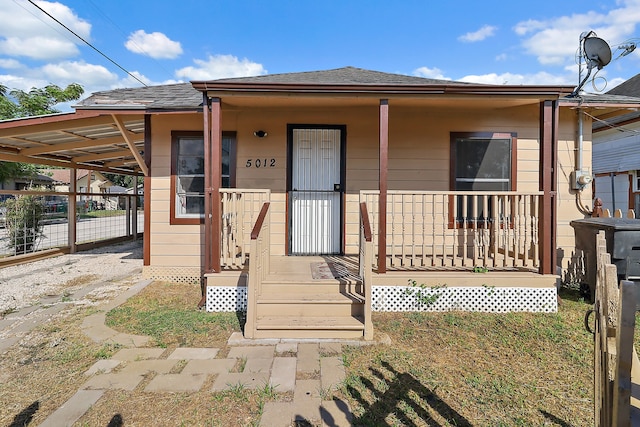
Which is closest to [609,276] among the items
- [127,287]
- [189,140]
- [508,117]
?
[508,117]

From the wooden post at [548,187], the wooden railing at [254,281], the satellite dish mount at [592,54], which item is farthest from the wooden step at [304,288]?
the satellite dish mount at [592,54]

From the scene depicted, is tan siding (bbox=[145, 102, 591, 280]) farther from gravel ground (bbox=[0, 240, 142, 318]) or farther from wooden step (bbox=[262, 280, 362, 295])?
gravel ground (bbox=[0, 240, 142, 318])

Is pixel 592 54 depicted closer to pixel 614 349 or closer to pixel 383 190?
pixel 383 190

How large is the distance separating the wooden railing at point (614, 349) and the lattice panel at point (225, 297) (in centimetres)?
337

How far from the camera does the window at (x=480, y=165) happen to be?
5227 mm

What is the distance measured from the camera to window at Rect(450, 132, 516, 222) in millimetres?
5227

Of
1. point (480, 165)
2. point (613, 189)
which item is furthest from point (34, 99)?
point (613, 189)

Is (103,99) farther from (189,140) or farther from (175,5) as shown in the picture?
(175,5)

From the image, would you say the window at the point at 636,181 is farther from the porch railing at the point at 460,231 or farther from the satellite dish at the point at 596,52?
the porch railing at the point at 460,231

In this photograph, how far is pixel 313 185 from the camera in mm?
5316

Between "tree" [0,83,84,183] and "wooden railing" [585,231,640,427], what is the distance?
1443cm

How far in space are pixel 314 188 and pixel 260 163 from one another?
0.93m

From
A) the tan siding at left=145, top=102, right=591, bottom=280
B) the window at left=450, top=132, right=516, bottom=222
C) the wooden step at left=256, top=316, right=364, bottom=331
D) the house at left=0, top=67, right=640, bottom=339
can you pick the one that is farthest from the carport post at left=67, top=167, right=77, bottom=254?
the window at left=450, top=132, right=516, bottom=222

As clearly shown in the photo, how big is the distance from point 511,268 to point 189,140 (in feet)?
16.5
